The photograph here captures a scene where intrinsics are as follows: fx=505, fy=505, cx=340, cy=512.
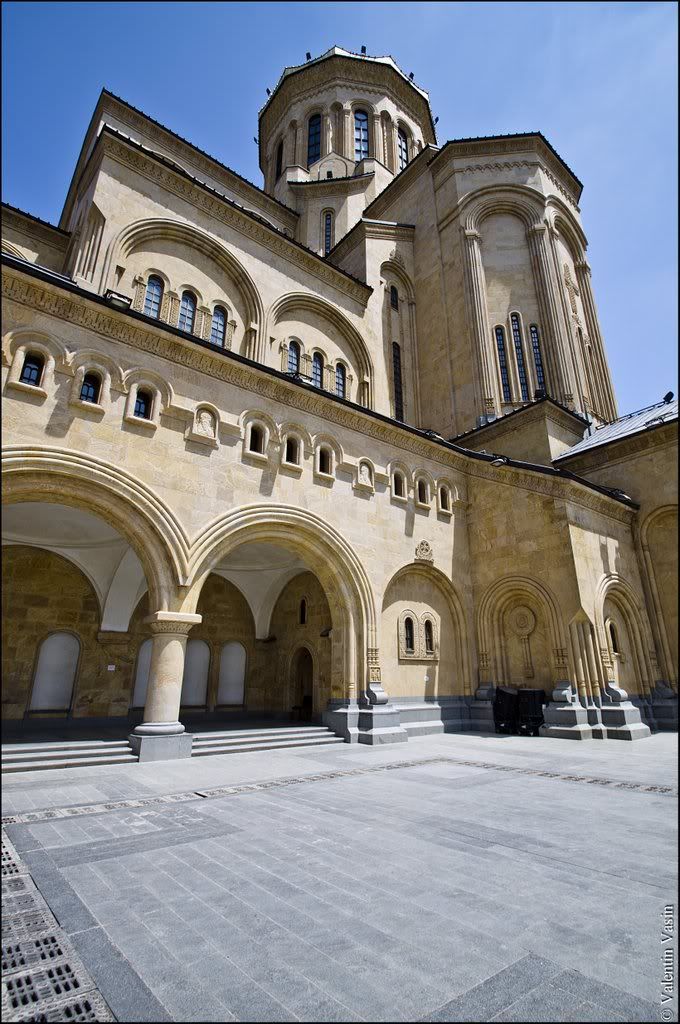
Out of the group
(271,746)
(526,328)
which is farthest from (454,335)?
(271,746)

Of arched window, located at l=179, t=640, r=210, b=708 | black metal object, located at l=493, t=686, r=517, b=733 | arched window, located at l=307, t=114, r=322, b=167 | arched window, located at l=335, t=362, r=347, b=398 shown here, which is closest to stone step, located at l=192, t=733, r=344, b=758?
black metal object, located at l=493, t=686, r=517, b=733

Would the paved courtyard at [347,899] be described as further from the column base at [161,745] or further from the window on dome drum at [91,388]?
the window on dome drum at [91,388]

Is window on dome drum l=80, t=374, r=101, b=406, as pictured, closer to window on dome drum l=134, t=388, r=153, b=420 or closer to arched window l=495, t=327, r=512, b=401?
window on dome drum l=134, t=388, r=153, b=420

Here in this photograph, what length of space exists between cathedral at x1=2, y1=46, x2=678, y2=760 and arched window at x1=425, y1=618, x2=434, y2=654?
0.29 feet

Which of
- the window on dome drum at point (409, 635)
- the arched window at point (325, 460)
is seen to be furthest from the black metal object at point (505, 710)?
the arched window at point (325, 460)

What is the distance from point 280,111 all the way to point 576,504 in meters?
37.1

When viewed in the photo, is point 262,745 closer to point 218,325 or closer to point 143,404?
point 143,404

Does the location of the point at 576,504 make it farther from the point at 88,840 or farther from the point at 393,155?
the point at 393,155

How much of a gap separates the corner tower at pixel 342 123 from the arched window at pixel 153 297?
58.5 ft

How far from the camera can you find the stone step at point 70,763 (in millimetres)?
8188

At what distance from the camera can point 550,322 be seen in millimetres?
23297

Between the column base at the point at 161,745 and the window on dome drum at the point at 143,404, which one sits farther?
the window on dome drum at the point at 143,404

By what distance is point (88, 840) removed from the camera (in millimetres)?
4867

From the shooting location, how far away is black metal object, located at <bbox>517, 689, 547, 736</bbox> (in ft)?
44.7
